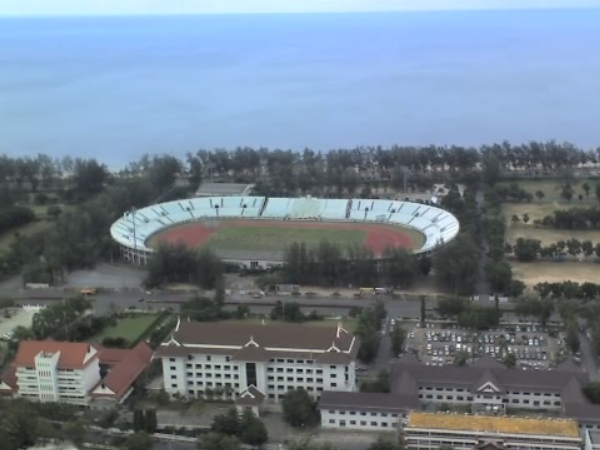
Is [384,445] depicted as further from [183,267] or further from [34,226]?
[34,226]

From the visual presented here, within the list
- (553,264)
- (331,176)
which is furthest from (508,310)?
(331,176)

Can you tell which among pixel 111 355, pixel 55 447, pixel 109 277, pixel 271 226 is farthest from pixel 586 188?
pixel 55 447

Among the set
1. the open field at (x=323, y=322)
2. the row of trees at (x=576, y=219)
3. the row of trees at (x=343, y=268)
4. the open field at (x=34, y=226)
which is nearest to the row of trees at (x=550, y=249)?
the row of trees at (x=576, y=219)

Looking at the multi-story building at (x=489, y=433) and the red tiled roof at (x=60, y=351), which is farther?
the red tiled roof at (x=60, y=351)

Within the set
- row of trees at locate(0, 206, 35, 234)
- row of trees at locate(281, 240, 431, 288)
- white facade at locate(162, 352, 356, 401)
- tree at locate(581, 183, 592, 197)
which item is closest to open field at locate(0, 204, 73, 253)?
row of trees at locate(0, 206, 35, 234)

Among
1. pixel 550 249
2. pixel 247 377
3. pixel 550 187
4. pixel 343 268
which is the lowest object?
pixel 247 377

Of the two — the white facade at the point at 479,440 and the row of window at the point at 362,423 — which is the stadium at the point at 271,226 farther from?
the white facade at the point at 479,440
